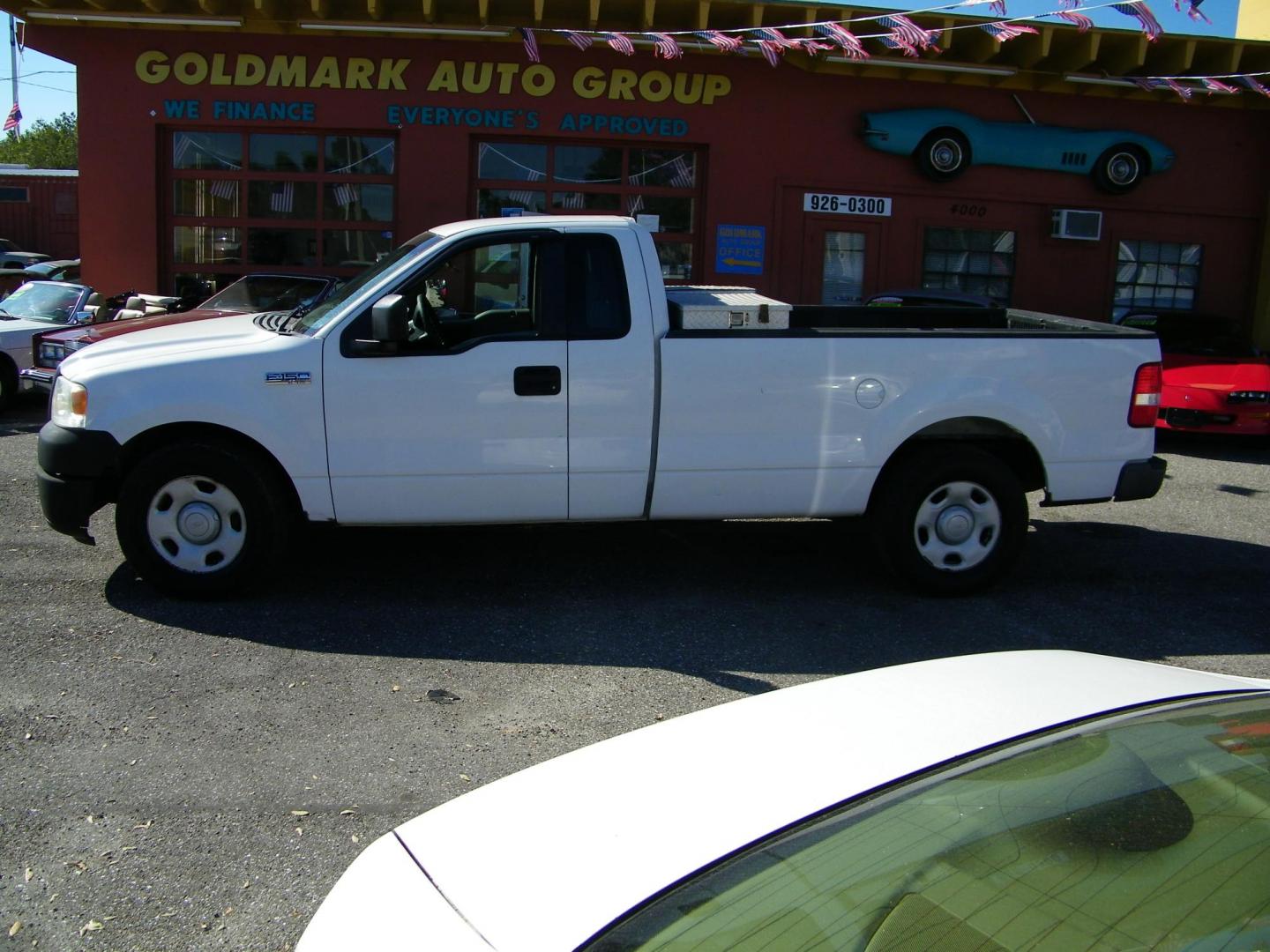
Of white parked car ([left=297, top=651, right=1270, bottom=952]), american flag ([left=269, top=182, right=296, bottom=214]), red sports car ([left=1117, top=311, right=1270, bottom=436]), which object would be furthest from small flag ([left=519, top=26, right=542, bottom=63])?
white parked car ([left=297, top=651, right=1270, bottom=952])

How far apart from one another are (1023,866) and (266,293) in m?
11.0

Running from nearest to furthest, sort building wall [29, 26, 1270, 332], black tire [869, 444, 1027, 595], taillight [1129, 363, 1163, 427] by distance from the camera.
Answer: black tire [869, 444, 1027, 595]
taillight [1129, 363, 1163, 427]
building wall [29, 26, 1270, 332]

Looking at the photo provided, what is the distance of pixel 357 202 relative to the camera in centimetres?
1468

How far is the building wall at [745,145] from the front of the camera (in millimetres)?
14289

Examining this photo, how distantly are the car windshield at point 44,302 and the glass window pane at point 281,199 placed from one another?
8.64 ft

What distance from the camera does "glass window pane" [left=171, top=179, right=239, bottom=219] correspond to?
14.7 metres

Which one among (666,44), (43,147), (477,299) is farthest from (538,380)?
(43,147)

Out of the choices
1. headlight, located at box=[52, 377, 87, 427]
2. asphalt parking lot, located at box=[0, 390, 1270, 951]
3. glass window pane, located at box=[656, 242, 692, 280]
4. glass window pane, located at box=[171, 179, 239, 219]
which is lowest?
asphalt parking lot, located at box=[0, 390, 1270, 951]

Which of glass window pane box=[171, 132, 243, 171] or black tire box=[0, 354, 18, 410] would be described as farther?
glass window pane box=[171, 132, 243, 171]

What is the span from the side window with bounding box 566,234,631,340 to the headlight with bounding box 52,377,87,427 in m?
2.41

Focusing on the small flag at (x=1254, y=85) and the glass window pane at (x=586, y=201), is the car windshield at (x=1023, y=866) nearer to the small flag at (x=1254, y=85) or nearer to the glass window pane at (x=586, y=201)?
the glass window pane at (x=586, y=201)

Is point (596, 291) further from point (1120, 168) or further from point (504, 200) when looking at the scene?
point (1120, 168)

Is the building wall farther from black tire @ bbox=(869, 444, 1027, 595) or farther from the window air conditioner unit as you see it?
black tire @ bbox=(869, 444, 1027, 595)

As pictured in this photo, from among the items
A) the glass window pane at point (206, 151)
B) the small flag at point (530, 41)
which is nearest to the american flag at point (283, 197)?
the glass window pane at point (206, 151)
